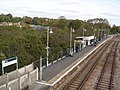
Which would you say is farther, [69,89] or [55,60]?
[55,60]

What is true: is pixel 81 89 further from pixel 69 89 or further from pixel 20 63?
pixel 20 63

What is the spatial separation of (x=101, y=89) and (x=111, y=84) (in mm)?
1949

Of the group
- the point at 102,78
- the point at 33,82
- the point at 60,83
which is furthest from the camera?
the point at 102,78

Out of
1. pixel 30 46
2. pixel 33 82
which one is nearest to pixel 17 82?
pixel 33 82

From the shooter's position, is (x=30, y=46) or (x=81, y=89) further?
(x=30, y=46)

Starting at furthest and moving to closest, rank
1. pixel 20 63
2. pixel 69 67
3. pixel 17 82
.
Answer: pixel 20 63 → pixel 69 67 → pixel 17 82

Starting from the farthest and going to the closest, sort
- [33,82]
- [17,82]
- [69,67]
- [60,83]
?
1. [69,67]
2. [60,83]
3. [33,82]
4. [17,82]

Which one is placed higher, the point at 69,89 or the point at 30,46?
the point at 30,46

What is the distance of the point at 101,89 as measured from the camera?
1712 centimetres

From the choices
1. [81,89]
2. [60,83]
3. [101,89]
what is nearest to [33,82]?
[60,83]

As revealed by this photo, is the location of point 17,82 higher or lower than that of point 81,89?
higher

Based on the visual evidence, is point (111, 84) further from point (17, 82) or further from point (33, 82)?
point (17, 82)

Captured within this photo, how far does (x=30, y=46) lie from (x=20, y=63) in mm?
10014

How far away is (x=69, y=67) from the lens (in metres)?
22.5
